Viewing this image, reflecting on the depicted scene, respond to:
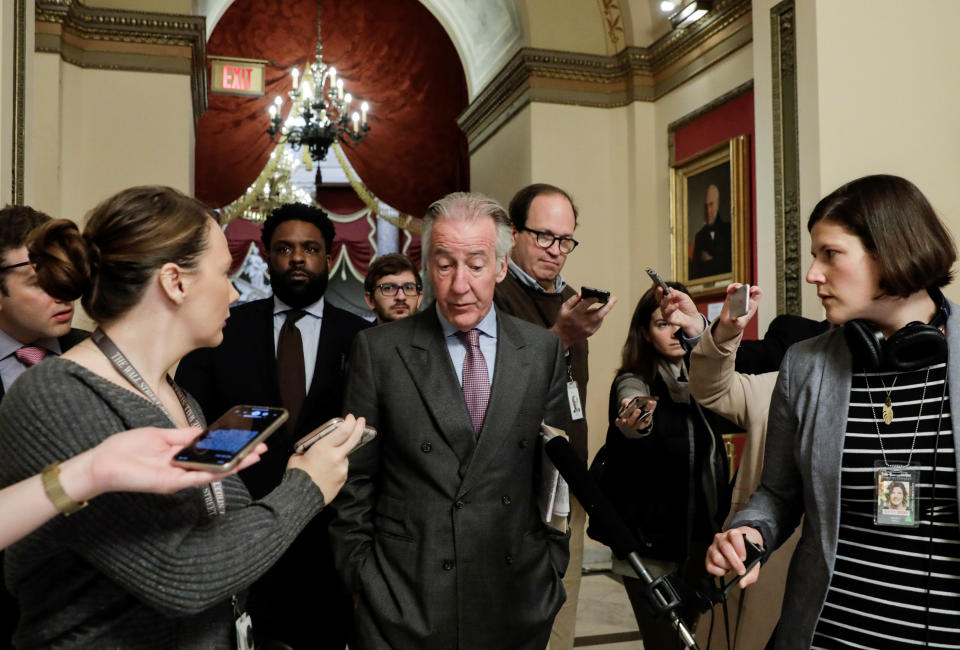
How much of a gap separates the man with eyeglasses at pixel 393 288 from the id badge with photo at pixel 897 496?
280cm

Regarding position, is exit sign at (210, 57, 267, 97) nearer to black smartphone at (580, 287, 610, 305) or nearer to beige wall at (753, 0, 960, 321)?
beige wall at (753, 0, 960, 321)

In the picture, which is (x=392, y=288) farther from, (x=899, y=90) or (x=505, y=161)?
(x=505, y=161)

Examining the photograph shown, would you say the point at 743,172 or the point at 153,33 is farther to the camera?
the point at 153,33

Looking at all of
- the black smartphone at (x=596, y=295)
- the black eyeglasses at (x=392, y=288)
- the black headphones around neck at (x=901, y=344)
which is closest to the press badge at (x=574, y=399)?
the black smartphone at (x=596, y=295)

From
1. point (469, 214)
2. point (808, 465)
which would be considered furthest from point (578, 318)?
point (808, 465)

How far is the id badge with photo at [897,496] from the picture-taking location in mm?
1797

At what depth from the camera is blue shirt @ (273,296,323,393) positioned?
3057mm

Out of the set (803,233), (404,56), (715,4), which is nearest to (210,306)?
(803,233)

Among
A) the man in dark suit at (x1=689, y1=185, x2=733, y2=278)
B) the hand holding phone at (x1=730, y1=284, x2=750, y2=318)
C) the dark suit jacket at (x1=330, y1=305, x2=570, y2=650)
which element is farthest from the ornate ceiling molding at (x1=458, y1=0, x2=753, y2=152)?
the dark suit jacket at (x1=330, y1=305, x2=570, y2=650)

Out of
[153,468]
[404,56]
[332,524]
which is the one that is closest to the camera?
[153,468]

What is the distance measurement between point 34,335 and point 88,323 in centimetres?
382

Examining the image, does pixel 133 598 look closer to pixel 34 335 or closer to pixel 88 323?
pixel 34 335

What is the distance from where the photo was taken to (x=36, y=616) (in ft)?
4.63

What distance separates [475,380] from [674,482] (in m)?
1.11
